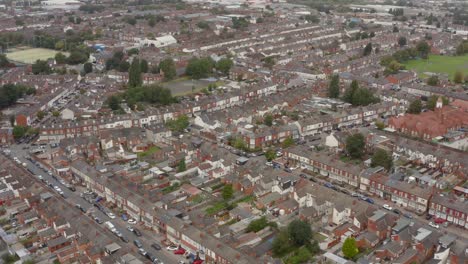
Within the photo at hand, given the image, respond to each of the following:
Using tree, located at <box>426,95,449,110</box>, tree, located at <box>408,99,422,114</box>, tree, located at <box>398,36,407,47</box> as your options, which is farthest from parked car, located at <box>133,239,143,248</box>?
tree, located at <box>398,36,407,47</box>

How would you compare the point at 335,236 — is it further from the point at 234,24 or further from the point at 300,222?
the point at 234,24

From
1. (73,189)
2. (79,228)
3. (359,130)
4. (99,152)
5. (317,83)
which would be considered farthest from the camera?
(317,83)

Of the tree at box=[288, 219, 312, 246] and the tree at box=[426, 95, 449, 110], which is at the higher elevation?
the tree at box=[426, 95, 449, 110]

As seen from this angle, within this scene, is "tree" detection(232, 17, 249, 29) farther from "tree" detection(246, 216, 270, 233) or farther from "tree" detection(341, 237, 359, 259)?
"tree" detection(341, 237, 359, 259)

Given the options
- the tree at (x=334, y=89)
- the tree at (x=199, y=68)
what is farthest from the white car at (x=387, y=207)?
the tree at (x=199, y=68)

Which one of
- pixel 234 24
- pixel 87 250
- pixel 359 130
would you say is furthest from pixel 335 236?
pixel 234 24

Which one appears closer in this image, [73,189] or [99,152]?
[73,189]
